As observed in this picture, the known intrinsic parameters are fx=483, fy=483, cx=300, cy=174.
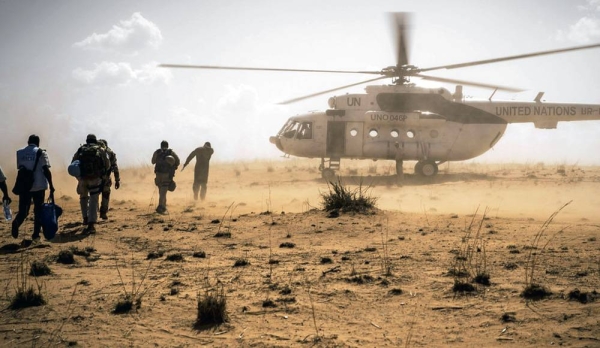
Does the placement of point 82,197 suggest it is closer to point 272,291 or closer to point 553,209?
point 272,291

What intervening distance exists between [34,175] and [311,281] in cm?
576

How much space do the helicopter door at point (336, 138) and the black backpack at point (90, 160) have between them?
37.1 feet

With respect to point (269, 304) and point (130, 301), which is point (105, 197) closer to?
point (130, 301)

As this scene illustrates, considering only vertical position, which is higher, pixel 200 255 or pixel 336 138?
pixel 336 138

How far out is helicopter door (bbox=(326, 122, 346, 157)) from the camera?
63.7ft

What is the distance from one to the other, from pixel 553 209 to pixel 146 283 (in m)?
10.8

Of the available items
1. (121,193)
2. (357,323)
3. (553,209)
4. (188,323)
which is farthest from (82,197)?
(553,209)

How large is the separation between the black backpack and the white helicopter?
10980 millimetres

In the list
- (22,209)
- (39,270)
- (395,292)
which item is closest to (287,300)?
(395,292)

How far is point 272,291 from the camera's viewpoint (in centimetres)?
578

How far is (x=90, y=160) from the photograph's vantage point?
934 cm

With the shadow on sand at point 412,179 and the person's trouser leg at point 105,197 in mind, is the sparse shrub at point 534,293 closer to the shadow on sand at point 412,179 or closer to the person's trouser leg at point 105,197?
the person's trouser leg at point 105,197

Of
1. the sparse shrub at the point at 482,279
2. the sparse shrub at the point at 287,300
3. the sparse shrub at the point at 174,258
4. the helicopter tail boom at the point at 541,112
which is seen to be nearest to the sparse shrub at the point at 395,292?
the sparse shrub at the point at 482,279

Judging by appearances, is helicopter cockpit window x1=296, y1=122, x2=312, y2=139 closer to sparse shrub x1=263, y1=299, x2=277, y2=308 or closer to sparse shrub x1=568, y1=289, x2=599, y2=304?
sparse shrub x1=263, y1=299, x2=277, y2=308
